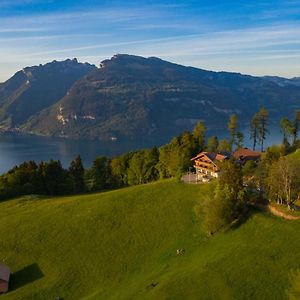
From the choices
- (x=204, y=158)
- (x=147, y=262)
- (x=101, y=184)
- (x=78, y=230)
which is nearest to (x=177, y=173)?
(x=204, y=158)

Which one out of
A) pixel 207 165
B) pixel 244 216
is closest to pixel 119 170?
pixel 207 165

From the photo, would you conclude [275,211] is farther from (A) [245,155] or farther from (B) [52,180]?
(B) [52,180]

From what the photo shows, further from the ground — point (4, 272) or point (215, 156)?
point (215, 156)

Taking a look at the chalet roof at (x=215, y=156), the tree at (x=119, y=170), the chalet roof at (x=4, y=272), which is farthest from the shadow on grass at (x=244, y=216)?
the tree at (x=119, y=170)

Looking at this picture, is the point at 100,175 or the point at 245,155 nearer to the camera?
the point at 245,155

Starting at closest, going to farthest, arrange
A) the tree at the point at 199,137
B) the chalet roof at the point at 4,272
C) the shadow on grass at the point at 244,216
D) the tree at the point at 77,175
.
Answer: the chalet roof at the point at 4,272 < the shadow on grass at the point at 244,216 < the tree at the point at 199,137 < the tree at the point at 77,175

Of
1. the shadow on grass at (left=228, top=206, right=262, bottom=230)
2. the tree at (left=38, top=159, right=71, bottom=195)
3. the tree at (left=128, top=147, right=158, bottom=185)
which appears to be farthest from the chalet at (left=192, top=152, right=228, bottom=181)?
the tree at (left=38, top=159, right=71, bottom=195)

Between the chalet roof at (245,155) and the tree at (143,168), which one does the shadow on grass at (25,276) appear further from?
the chalet roof at (245,155)

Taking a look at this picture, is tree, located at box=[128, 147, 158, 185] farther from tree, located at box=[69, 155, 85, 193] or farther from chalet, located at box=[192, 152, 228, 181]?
chalet, located at box=[192, 152, 228, 181]
